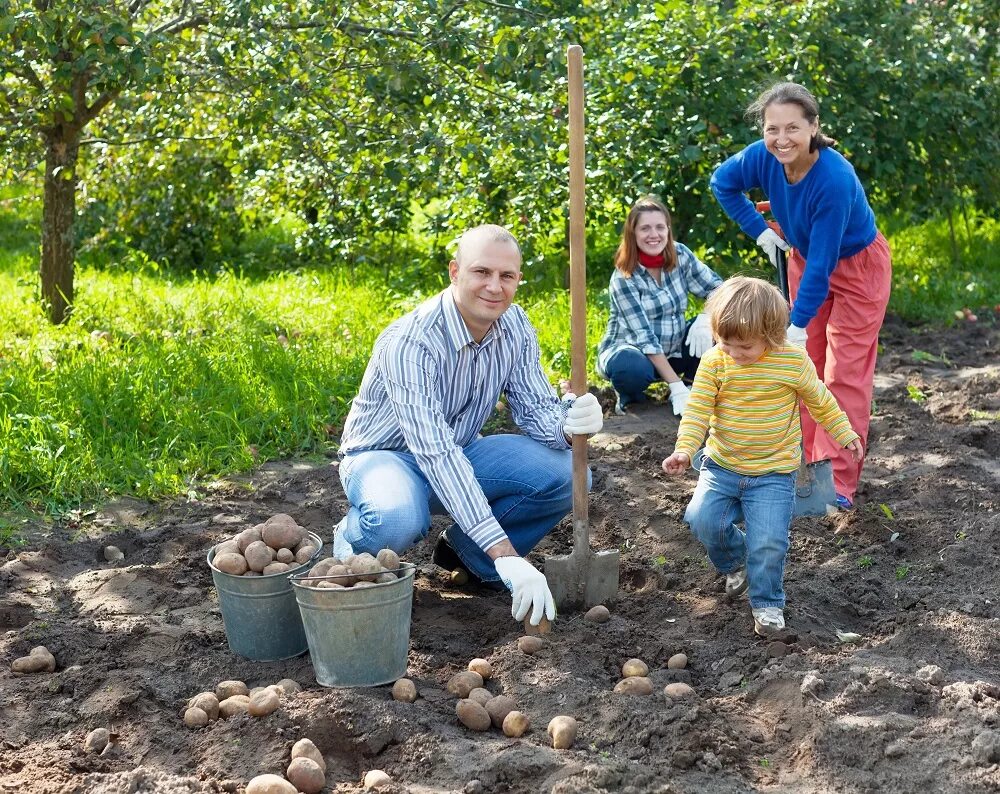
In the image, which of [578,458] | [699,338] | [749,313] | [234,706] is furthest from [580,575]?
[699,338]

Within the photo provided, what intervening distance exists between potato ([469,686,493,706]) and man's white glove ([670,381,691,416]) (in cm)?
290

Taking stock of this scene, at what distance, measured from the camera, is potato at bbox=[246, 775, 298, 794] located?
8.81 feet

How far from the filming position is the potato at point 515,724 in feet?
10.0

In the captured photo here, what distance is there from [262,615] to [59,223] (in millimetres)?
4301

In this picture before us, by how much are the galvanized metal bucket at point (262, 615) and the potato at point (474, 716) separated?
65cm

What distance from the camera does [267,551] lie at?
346 centimetres

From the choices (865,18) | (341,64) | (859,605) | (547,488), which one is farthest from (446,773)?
(865,18)

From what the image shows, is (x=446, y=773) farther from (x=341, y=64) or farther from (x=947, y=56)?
(x=947, y=56)

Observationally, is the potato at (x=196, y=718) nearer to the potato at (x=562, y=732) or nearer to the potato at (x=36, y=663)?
the potato at (x=36, y=663)

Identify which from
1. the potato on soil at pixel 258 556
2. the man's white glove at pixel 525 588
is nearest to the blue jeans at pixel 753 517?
the man's white glove at pixel 525 588

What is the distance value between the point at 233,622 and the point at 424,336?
1039 millimetres

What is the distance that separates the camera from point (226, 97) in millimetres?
6531

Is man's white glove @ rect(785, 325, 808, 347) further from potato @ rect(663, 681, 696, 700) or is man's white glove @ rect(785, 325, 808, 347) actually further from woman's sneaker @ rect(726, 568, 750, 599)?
potato @ rect(663, 681, 696, 700)

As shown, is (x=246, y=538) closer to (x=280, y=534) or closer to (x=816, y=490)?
(x=280, y=534)
